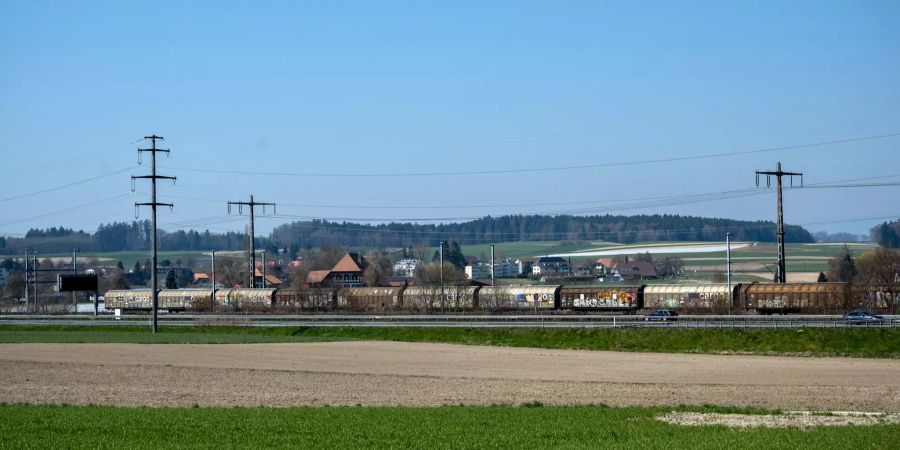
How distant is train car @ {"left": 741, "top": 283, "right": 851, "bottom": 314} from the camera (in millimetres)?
79125

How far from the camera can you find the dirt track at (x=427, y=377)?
33.2 m

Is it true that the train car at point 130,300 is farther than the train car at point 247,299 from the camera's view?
Yes

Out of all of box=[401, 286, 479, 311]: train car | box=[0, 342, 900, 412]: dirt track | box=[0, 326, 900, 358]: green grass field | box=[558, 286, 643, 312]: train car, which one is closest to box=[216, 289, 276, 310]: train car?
box=[401, 286, 479, 311]: train car

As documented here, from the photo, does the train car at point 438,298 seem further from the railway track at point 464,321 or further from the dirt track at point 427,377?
the dirt track at point 427,377

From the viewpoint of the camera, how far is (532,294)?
9506 cm

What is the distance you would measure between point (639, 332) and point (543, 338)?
576 centimetres

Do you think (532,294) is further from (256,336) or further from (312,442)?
(312,442)

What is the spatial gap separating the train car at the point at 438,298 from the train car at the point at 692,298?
54.8 feet

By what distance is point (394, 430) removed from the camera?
23422 mm

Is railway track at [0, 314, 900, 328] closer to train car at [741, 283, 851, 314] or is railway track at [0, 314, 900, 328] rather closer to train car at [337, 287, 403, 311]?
train car at [741, 283, 851, 314]

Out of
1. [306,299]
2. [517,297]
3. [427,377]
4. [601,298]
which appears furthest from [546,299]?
[427,377]

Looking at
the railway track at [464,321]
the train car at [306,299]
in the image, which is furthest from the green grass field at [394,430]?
the train car at [306,299]

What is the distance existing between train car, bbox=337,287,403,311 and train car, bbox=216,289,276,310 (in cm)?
686

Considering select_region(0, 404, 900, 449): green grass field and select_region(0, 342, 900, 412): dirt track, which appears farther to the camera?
select_region(0, 342, 900, 412): dirt track
